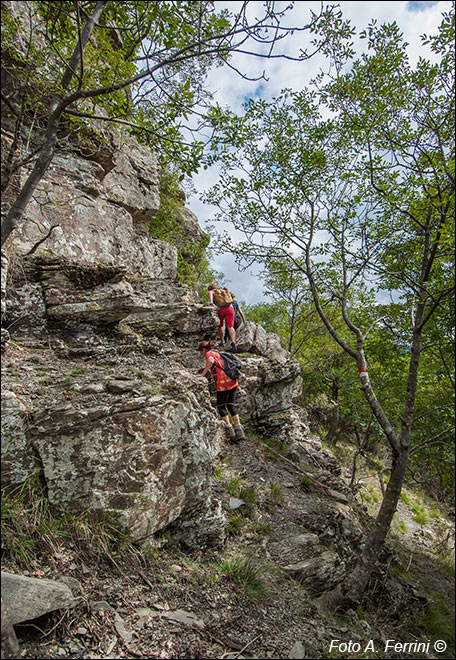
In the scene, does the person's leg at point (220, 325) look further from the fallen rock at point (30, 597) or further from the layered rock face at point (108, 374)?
the fallen rock at point (30, 597)

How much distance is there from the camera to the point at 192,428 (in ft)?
16.9

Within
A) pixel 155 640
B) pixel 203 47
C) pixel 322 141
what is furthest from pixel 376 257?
pixel 155 640

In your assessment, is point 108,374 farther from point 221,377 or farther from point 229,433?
point 229,433

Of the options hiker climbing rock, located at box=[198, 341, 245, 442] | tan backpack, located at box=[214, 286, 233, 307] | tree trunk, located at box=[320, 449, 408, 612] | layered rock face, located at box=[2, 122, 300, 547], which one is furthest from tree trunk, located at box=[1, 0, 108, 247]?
tree trunk, located at box=[320, 449, 408, 612]

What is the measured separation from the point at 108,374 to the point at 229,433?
468 centimetres

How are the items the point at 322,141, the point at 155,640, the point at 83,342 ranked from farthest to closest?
the point at 322,141 → the point at 83,342 → the point at 155,640

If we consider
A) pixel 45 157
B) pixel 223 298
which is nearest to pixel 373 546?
pixel 223 298

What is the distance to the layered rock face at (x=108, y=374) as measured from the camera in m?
4.10

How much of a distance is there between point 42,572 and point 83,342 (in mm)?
4425

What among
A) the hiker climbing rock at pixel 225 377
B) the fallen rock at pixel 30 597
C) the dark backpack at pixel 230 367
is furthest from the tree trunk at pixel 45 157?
the dark backpack at pixel 230 367

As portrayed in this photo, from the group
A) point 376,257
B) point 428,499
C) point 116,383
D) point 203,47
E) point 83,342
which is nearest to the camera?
point 203,47

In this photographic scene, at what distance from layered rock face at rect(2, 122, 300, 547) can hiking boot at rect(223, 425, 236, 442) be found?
4.43 ft

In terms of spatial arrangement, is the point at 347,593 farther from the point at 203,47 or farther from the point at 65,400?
the point at 203,47

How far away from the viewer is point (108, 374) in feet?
18.3
